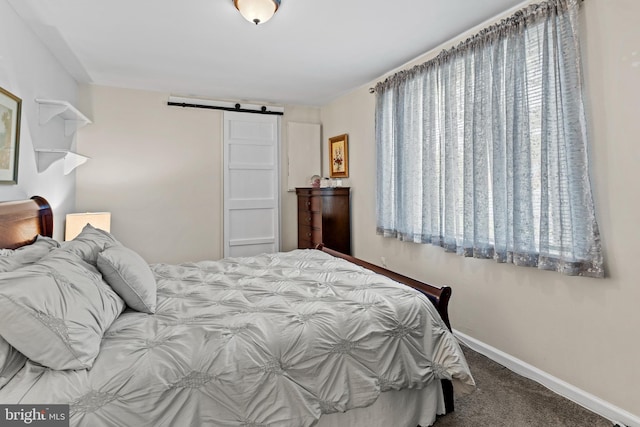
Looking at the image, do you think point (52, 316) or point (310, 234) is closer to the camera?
point (52, 316)

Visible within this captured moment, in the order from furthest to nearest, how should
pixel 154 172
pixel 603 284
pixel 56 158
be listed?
pixel 154 172 < pixel 56 158 < pixel 603 284

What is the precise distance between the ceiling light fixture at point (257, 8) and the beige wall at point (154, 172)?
2368 mm

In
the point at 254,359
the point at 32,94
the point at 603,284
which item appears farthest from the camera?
the point at 32,94

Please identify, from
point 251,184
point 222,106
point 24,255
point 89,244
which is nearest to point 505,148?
point 89,244

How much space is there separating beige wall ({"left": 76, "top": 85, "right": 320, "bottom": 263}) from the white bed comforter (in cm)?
241

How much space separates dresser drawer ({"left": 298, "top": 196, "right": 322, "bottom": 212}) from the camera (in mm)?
4121

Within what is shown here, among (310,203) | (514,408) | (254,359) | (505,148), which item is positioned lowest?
(514,408)

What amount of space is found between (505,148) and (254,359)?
6.87 ft

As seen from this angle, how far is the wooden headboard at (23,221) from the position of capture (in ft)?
6.05

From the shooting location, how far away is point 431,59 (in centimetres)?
294

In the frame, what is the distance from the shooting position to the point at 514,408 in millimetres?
1903

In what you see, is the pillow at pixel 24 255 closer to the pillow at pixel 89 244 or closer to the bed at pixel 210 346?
the bed at pixel 210 346

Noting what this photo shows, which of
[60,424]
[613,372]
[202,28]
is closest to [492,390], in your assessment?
[613,372]

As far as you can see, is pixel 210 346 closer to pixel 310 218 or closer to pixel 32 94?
pixel 32 94
